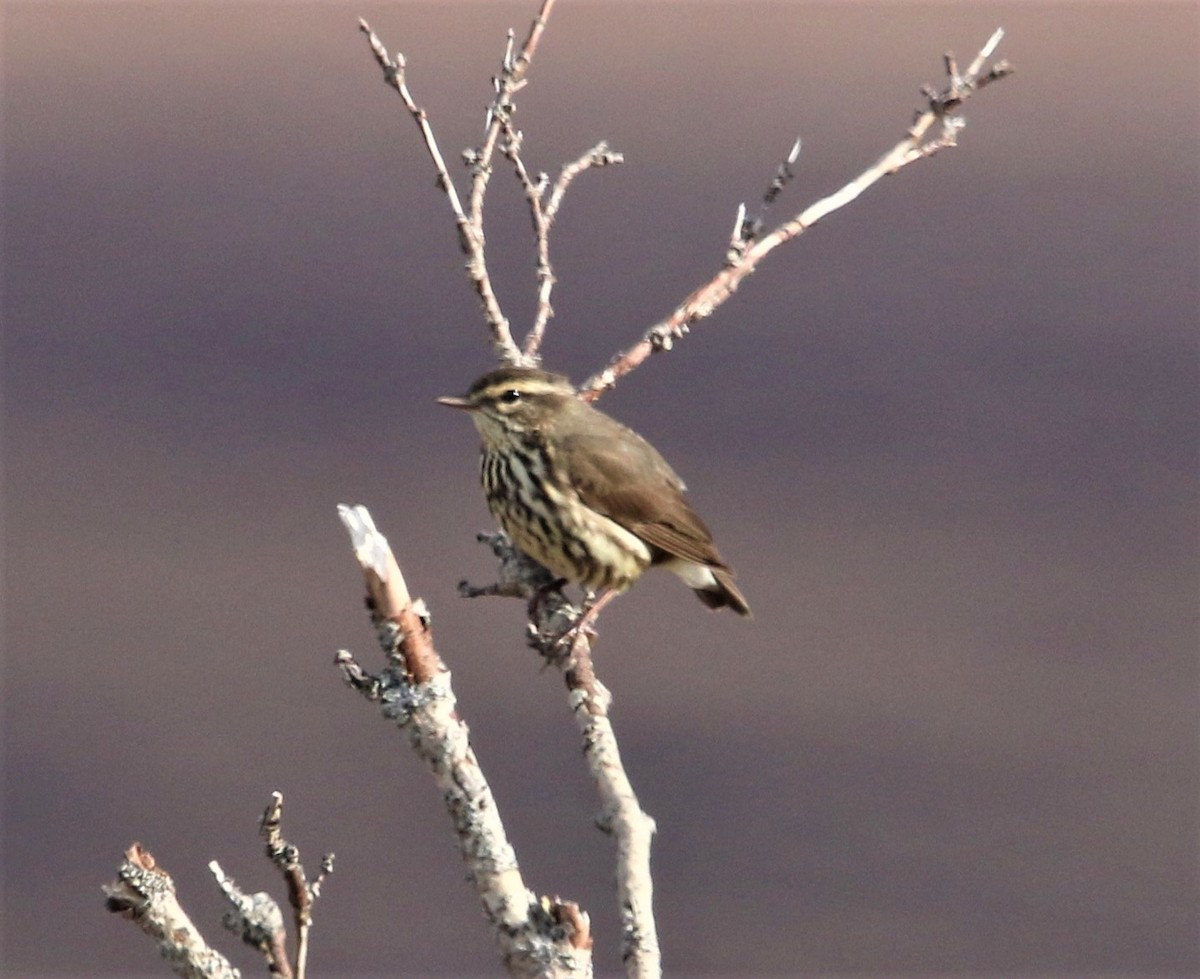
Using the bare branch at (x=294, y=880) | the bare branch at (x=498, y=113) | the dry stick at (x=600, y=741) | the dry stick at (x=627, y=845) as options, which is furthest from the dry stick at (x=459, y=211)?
the bare branch at (x=294, y=880)

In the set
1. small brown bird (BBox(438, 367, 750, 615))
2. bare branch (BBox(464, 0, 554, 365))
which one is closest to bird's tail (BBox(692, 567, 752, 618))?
small brown bird (BBox(438, 367, 750, 615))

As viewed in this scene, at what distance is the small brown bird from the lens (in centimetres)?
607

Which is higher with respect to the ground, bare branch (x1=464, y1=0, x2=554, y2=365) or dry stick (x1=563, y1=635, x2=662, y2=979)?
bare branch (x1=464, y1=0, x2=554, y2=365)

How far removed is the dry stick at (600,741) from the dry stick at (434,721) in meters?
0.23

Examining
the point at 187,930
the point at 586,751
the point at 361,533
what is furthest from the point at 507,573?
the point at 187,930

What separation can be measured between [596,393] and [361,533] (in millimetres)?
2568

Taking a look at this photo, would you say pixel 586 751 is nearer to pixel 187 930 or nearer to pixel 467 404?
pixel 187 930

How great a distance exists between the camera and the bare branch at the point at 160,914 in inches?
118

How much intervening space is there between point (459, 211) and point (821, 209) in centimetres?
114

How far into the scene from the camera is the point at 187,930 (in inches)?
120

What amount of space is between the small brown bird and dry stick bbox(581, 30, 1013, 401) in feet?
1.44

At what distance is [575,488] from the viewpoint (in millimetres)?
6281

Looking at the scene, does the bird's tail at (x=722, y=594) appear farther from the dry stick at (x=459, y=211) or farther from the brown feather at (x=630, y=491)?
the dry stick at (x=459, y=211)

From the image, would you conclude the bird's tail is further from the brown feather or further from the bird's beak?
the bird's beak
